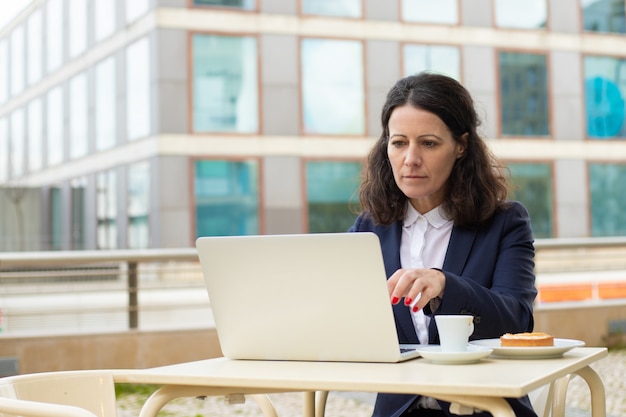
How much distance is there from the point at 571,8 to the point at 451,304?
1681 centimetres

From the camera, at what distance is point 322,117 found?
15289 millimetres

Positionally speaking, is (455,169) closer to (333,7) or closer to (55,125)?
(333,7)

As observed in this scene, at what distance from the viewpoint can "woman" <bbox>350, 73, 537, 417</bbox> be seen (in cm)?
201

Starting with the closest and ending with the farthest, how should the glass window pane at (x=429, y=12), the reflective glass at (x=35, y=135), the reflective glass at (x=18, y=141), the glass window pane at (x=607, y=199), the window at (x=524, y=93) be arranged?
the glass window pane at (x=429, y=12)
the window at (x=524, y=93)
the glass window pane at (x=607, y=199)
the reflective glass at (x=35, y=135)
the reflective glass at (x=18, y=141)

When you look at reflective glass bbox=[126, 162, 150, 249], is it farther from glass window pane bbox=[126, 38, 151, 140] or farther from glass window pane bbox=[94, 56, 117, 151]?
glass window pane bbox=[94, 56, 117, 151]

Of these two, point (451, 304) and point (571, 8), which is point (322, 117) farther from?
point (451, 304)

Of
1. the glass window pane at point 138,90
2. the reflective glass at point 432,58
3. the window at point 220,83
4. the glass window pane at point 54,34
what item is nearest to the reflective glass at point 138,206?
the glass window pane at point 138,90

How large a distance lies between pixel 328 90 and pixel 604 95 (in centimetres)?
595

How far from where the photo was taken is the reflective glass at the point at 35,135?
765 inches

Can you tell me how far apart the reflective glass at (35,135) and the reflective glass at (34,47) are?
2.00 ft

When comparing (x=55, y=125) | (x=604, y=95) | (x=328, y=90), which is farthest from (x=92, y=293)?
(x=604, y=95)

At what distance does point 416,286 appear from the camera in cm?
167

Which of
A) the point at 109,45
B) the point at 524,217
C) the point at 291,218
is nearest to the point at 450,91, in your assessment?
the point at 524,217

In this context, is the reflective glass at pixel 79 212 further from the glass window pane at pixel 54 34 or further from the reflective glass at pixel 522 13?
the reflective glass at pixel 522 13
